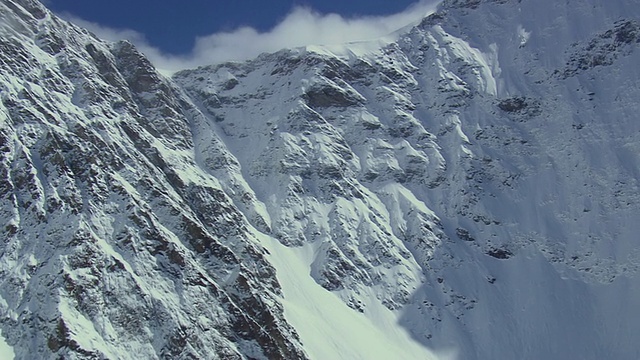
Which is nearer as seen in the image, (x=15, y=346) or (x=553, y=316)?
(x=15, y=346)

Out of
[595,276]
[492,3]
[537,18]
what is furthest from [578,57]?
[595,276]

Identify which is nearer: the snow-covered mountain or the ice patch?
the snow-covered mountain

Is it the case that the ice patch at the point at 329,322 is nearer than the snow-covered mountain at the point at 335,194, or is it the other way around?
the snow-covered mountain at the point at 335,194

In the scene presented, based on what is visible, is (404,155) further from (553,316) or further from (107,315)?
(107,315)

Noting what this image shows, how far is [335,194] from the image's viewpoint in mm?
138750

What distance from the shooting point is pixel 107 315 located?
85000 millimetres

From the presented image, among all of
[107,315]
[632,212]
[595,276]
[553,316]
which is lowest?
[107,315]

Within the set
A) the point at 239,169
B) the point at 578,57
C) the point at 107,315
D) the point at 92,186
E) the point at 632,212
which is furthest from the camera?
the point at 578,57

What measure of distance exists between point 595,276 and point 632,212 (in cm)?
1485

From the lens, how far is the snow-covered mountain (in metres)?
90.6

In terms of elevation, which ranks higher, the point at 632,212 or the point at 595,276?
the point at 632,212

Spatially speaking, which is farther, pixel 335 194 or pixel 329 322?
pixel 335 194

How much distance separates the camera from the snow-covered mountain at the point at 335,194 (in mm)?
90562

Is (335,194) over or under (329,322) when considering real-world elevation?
over
